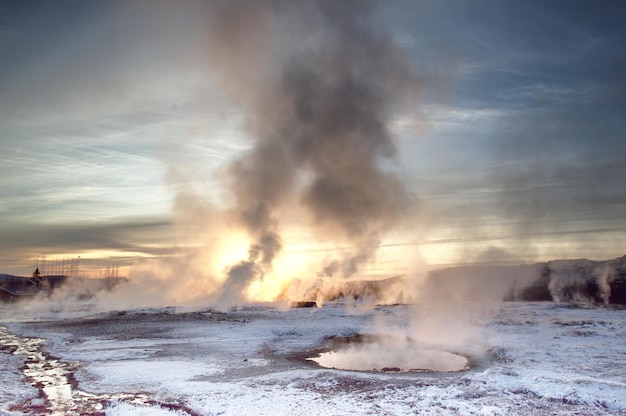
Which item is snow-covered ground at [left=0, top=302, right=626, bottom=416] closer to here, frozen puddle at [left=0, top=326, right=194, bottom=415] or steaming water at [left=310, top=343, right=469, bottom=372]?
frozen puddle at [left=0, top=326, right=194, bottom=415]

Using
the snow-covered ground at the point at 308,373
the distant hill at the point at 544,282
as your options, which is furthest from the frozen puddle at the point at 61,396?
the distant hill at the point at 544,282

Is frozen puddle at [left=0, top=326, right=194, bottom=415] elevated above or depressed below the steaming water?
above

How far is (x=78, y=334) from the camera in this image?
136ft

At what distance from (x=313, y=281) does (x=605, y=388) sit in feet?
208

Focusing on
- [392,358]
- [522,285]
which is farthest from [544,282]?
[392,358]

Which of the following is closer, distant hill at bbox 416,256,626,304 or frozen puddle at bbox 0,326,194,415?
frozen puddle at bbox 0,326,194,415

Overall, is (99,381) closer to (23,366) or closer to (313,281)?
(23,366)

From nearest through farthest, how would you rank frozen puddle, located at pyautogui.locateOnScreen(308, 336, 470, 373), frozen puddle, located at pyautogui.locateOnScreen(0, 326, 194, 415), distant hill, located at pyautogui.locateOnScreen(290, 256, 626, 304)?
frozen puddle, located at pyautogui.locateOnScreen(0, 326, 194, 415), frozen puddle, located at pyautogui.locateOnScreen(308, 336, 470, 373), distant hill, located at pyautogui.locateOnScreen(290, 256, 626, 304)

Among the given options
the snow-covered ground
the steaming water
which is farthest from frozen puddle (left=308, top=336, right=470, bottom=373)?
the snow-covered ground

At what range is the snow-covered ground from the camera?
1697 cm

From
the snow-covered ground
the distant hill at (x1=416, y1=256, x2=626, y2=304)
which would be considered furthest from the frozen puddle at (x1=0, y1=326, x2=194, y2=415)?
the distant hill at (x1=416, y1=256, x2=626, y2=304)

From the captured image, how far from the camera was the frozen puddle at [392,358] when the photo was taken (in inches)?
975

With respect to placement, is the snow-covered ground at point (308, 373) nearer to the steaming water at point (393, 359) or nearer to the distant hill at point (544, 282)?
the steaming water at point (393, 359)

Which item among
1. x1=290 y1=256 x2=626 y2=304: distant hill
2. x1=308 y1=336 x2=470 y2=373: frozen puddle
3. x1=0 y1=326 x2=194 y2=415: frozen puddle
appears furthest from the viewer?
x1=290 y1=256 x2=626 y2=304: distant hill
